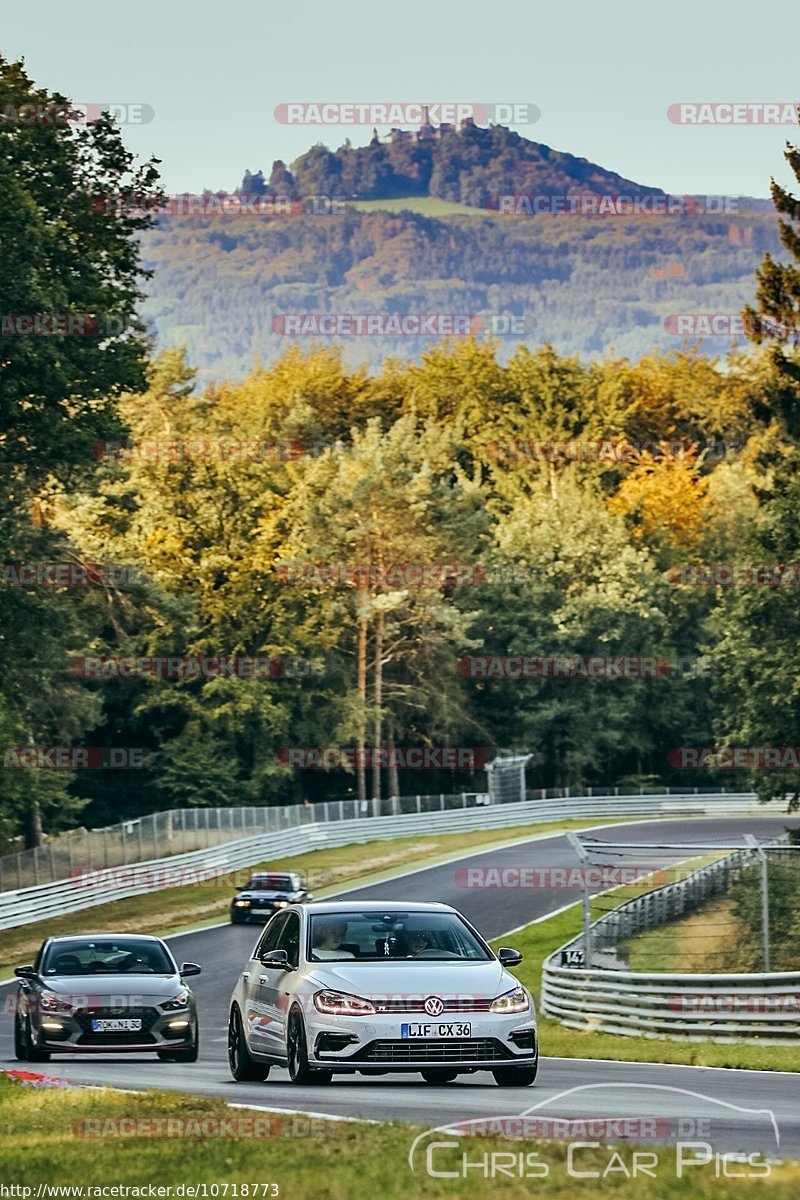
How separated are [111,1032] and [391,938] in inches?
185

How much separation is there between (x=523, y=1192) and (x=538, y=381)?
109813 mm

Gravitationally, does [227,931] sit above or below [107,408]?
below

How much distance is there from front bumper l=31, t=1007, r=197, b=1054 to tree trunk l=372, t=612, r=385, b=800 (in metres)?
69.2

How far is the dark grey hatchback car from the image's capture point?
20531mm

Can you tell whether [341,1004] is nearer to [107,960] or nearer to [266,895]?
[107,960]

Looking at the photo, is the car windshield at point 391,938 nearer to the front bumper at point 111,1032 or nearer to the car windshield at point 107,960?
the front bumper at point 111,1032

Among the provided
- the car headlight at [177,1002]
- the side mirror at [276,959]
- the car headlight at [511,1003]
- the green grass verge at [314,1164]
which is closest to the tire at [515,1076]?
the car headlight at [511,1003]

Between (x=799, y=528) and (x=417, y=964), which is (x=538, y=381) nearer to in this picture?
(x=799, y=528)

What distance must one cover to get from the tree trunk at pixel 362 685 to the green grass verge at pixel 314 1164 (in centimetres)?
7535

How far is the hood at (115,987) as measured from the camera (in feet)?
67.3

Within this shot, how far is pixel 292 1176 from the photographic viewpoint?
10.5m

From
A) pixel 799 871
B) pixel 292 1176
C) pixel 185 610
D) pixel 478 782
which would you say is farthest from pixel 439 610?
pixel 292 1176

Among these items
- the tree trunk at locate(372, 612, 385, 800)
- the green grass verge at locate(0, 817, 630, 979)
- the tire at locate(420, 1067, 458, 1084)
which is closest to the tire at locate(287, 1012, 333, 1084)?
the tire at locate(420, 1067, 458, 1084)

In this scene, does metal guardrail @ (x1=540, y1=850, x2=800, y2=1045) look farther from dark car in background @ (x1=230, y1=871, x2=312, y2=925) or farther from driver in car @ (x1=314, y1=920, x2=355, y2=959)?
dark car in background @ (x1=230, y1=871, x2=312, y2=925)
